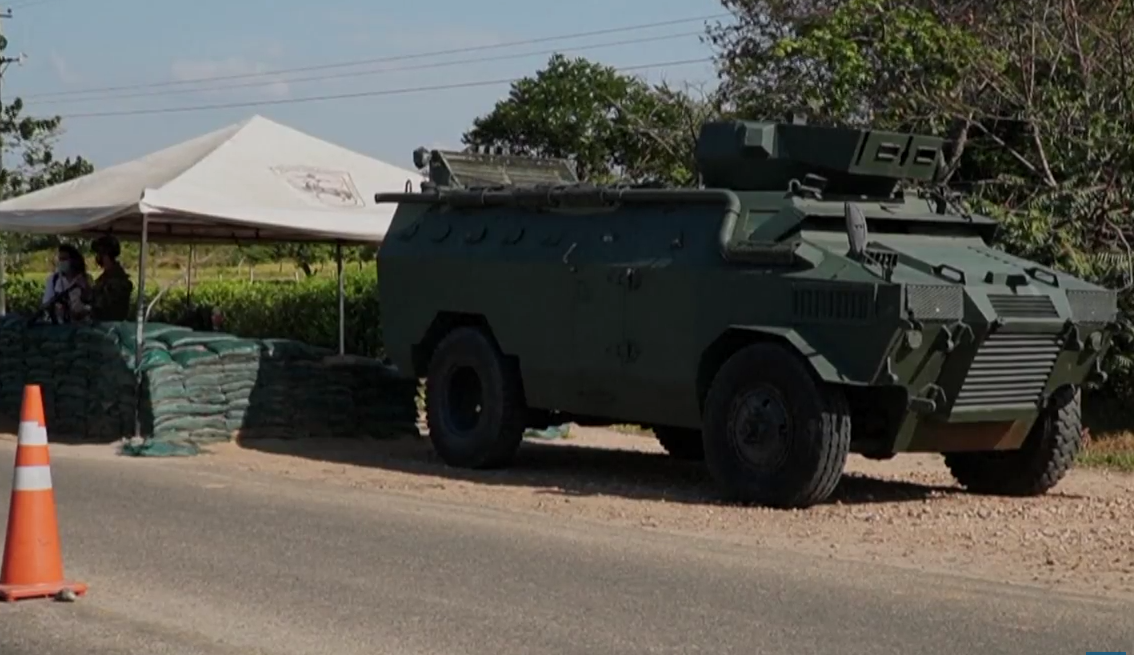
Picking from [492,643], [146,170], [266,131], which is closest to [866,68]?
[266,131]

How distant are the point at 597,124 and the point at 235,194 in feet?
47.9

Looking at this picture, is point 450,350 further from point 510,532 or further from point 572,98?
point 572,98

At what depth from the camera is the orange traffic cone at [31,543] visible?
345 inches

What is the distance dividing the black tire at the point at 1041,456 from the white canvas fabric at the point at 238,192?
6.07 meters

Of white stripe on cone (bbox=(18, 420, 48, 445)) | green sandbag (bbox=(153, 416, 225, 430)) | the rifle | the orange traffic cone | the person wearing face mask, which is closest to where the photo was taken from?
the orange traffic cone

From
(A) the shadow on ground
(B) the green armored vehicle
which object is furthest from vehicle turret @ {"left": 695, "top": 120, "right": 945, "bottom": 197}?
(A) the shadow on ground

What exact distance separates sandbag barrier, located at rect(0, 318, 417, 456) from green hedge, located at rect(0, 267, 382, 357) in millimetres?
6742

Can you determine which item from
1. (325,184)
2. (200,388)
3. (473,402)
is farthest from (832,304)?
(325,184)

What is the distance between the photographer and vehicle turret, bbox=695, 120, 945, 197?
13.6 m

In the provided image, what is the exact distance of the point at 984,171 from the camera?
21062mm

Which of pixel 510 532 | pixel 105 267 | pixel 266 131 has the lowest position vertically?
pixel 510 532

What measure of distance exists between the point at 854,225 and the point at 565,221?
9.30 feet

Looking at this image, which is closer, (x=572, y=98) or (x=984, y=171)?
(x=984, y=171)

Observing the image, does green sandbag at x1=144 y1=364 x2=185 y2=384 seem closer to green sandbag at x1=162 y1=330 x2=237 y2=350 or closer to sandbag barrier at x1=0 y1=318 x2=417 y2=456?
sandbag barrier at x1=0 y1=318 x2=417 y2=456
